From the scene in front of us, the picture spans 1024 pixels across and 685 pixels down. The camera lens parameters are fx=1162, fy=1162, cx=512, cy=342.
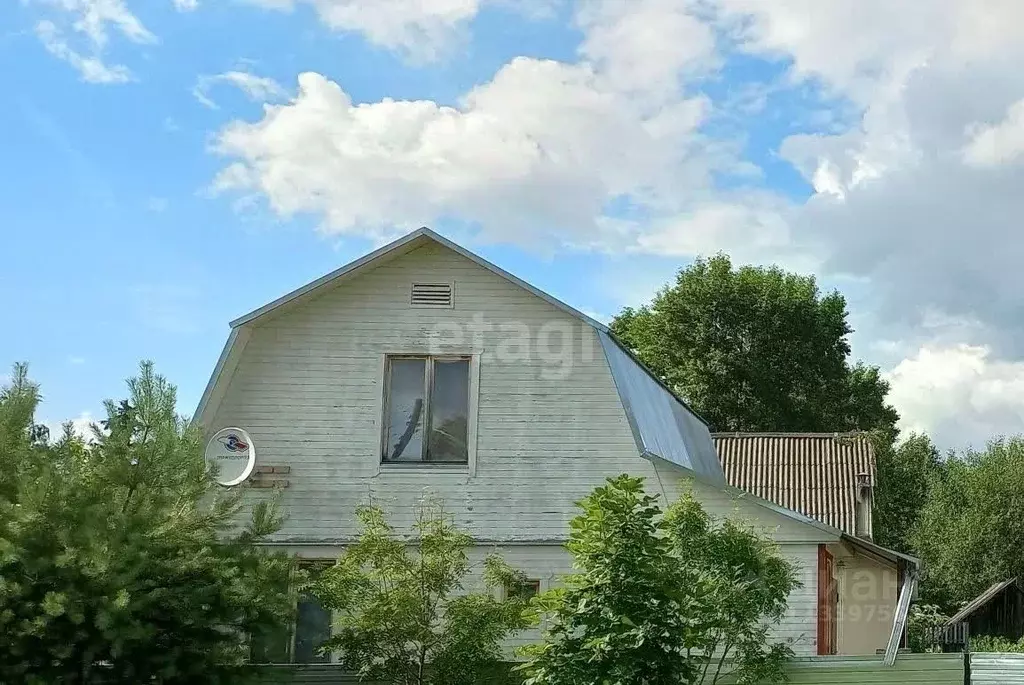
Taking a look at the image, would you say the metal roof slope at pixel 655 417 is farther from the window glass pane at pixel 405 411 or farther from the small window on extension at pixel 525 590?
the window glass pane at pixel 405 411

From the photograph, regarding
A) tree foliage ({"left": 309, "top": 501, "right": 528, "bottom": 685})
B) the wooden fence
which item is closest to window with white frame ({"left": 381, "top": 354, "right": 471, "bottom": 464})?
tree foliage ({"left": 309, "top": 501, "right": 528, "bottom": 685})

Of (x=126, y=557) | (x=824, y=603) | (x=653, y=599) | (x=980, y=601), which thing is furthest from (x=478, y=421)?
(x=980, y=601)

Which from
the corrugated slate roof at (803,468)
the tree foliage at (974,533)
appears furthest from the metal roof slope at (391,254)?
the tree foliage at (974,533)

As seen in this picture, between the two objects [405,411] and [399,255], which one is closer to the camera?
[405,411]

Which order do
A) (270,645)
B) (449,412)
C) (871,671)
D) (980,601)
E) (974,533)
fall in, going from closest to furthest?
(270,645), (871,671), (449,412), (980,601), (974,533)

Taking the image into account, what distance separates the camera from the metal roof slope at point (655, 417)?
49.3 feet

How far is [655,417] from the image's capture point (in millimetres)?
16844

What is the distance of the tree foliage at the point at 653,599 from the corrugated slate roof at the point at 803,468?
46.6ft

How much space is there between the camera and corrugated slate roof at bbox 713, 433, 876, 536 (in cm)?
2608

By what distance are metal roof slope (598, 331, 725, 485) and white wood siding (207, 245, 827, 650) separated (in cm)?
17

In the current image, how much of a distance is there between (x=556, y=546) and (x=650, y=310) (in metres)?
29.2

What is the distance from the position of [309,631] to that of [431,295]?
4.53 metres

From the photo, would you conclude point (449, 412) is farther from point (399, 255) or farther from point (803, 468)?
point (803, 468)

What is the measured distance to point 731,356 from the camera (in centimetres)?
3953
